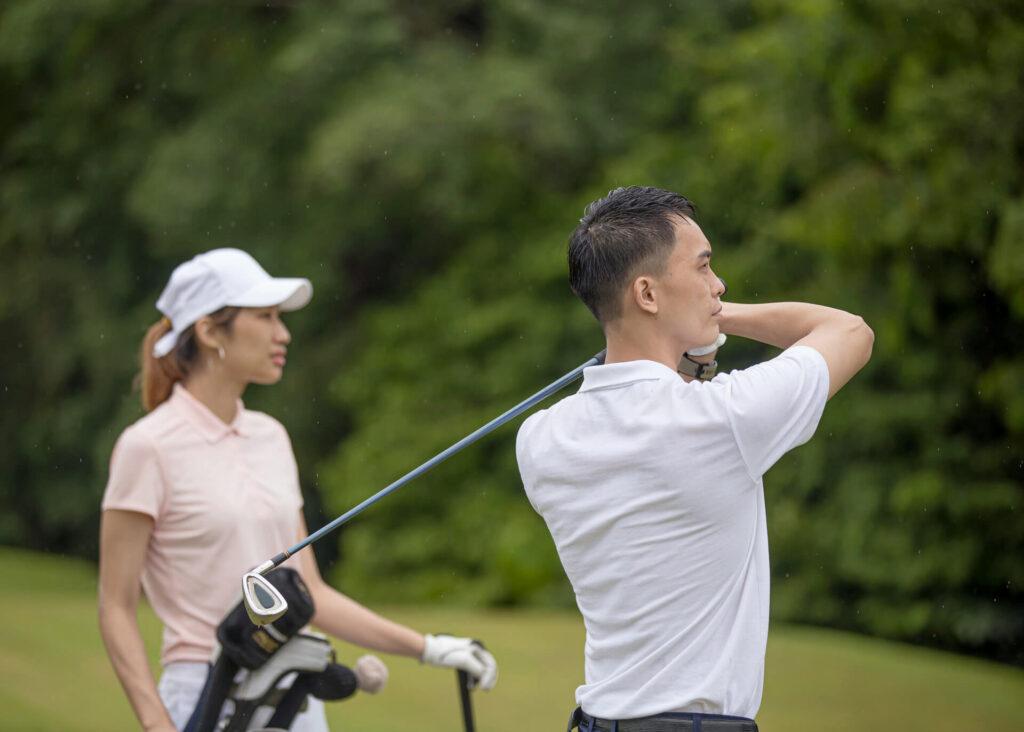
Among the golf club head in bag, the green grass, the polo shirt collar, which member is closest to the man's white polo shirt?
the golf club head in bag

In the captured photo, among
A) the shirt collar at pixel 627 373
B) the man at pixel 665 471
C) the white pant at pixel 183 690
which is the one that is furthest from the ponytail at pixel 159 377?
the shirt collar at pixel 627 373

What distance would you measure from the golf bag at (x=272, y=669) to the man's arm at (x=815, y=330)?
1.05 metres

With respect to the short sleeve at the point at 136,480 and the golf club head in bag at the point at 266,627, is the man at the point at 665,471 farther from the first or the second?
the short sleeve at the point at 136,480

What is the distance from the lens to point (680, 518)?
2025 millimetres

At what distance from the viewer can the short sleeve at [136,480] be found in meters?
2.98

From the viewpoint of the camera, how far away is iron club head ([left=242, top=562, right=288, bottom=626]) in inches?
97.8

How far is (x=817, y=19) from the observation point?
28.2ft

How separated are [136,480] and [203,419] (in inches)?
9.4

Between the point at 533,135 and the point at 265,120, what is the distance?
2801 mm

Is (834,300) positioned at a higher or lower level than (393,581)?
higher

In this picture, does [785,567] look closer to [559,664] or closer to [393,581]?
[559,664]

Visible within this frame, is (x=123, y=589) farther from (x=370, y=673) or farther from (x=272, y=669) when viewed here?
(x=370, y=673)

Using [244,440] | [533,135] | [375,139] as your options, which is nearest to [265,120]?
[375,139]

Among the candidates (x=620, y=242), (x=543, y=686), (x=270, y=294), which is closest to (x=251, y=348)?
(x=270, y=294)
